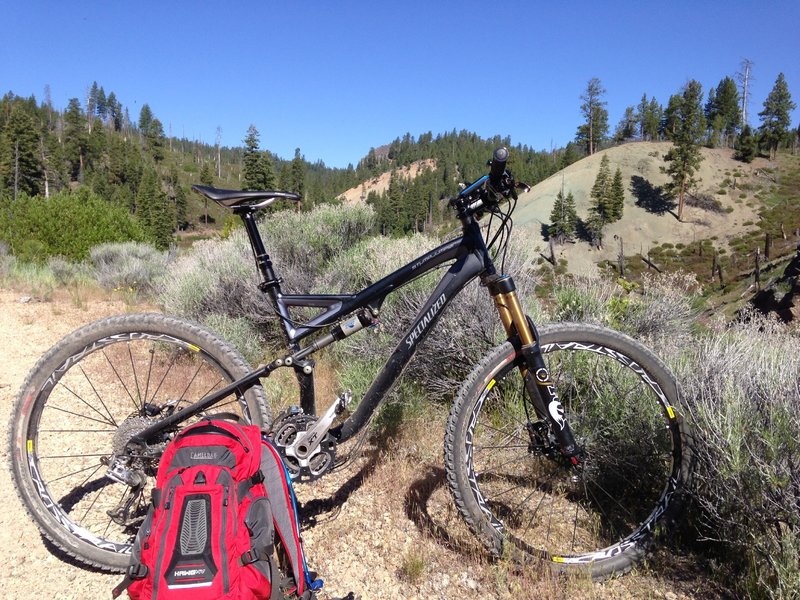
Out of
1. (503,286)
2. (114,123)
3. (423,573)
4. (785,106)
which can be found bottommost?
(423,573)

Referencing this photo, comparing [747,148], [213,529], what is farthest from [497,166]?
[747,148]

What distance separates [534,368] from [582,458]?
0.49m

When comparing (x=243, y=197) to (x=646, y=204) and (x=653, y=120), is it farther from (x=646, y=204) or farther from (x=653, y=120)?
(x=653, y=120)

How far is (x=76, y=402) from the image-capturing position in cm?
386

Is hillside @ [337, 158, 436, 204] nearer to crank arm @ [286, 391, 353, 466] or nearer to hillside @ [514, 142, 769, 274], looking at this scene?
hillside @ [514, 142, 769, 274]

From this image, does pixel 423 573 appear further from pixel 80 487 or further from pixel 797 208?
pixel 797 208

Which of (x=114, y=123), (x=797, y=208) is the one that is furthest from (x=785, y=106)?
(x=114, y=123)

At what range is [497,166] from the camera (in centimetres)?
210

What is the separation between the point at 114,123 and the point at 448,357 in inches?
5832

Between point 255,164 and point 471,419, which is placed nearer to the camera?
point 471,419

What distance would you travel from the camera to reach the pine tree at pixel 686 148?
60.5 meters

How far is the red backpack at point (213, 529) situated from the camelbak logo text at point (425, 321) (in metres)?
0.86

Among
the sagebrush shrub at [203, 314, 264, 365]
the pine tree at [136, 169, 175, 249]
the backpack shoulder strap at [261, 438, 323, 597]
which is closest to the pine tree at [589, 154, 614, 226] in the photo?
the pine tree at [136, 169, 175, 249]

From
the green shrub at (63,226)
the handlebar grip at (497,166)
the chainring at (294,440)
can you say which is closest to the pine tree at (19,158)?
the green shrub at (63,226)
